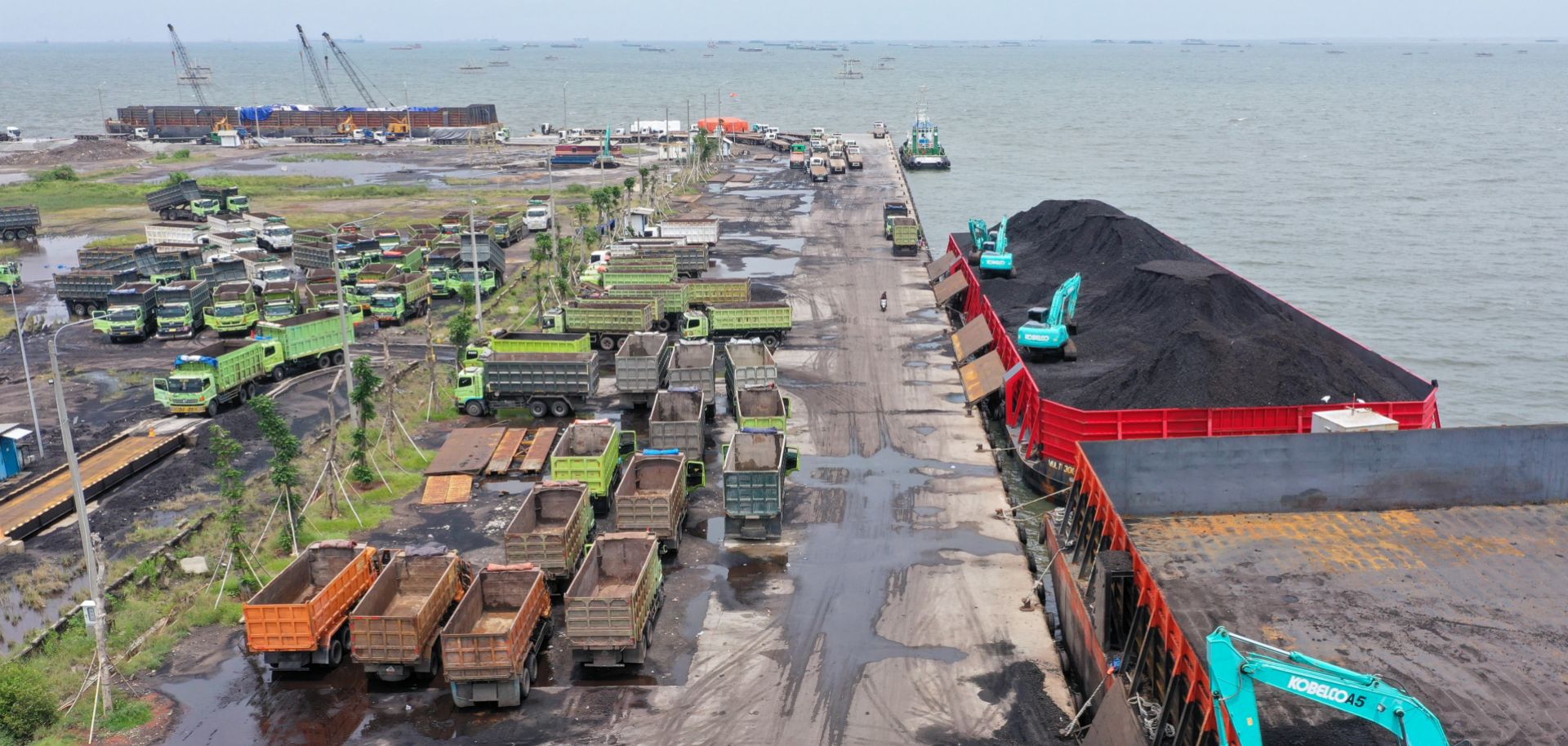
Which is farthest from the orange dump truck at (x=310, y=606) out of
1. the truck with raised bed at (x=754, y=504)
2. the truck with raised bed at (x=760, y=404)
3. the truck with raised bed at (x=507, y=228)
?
the truck with raised bed at (x=507, y=228)

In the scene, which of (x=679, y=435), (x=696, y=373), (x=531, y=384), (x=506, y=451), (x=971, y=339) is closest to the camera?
(x=679, y=435)

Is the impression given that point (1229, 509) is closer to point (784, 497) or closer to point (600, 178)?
point (784, 497)

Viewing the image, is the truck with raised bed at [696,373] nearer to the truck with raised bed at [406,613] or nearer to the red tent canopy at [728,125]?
the truck with raised bed at [406,613]

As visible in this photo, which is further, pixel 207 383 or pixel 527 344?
pixel 527 344

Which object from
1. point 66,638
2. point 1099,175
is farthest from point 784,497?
point 1099,175

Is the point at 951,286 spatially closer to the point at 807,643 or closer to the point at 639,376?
the point at 639,376

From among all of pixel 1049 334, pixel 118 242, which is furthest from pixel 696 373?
pixel 118 242

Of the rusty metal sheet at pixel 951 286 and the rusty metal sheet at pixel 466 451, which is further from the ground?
the rusty metal sheet at pixel 951 286
